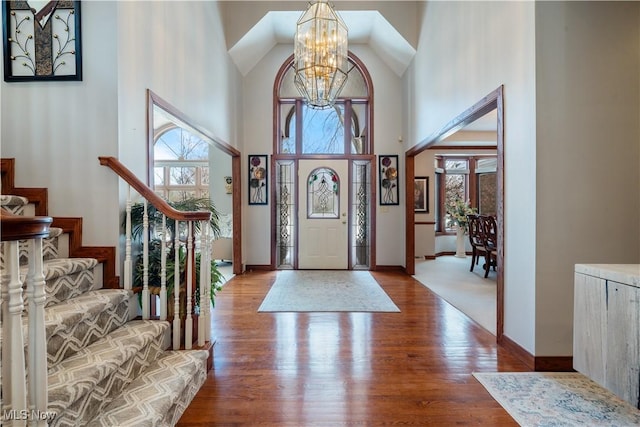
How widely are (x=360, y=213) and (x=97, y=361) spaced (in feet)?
16.1

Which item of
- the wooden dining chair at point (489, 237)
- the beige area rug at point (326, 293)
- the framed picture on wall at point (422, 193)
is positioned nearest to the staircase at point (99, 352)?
the beige area rug at point (326, 293)

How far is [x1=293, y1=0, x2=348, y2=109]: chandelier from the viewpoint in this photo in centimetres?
354

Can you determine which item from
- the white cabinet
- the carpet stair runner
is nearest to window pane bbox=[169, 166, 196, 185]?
the carpet stair runner

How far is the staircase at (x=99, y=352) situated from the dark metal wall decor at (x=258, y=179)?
3701 mm

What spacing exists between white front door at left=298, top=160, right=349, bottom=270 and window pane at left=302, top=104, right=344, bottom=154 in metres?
0.29

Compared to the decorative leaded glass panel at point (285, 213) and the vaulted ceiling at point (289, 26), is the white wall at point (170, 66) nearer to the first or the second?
the vaulted ceiling at point (289, 26)

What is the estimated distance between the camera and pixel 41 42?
2.23m

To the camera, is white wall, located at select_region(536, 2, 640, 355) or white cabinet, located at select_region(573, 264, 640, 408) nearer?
white cabinet, located at select_region(573, 264, 640, 408)

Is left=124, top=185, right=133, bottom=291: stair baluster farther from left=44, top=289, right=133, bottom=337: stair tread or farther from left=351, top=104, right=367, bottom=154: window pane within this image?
left=351, top=104, right=367, bottom=154: window pane

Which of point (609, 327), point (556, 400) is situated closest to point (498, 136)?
point (609, 327)

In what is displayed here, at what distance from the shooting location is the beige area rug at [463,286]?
3.37 meters

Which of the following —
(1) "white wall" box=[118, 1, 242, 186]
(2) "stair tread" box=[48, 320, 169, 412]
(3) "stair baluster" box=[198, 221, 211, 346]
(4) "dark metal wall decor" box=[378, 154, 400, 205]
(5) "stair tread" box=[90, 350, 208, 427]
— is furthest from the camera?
(4) "dark metal wall decor" box=[378, 154, 400, 205]

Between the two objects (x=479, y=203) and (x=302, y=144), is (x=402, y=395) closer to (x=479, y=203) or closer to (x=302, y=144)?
(x=302, y=144)

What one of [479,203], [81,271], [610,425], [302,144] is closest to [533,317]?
[610,425]
